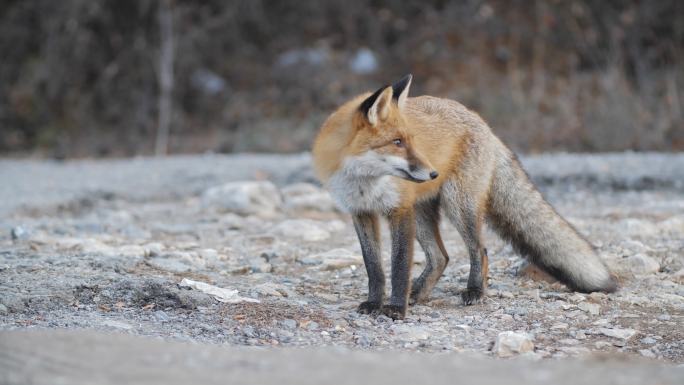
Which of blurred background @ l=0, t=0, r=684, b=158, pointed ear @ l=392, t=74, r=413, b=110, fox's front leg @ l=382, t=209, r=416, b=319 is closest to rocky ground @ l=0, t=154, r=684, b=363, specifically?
fox's front leg @ l=382, t=209, r=416, b=319

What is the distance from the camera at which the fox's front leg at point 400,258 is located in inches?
193

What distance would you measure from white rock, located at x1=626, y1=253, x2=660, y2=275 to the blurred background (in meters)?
8.43

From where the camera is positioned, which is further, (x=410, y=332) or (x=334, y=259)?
(x=334, y=259)

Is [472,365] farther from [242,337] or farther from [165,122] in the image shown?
[165,122]

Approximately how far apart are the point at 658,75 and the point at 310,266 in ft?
35.8

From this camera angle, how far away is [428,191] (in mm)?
5266

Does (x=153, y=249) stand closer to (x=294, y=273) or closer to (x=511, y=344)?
(x=294, y=273)

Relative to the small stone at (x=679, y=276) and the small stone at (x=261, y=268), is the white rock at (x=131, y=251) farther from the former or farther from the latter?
the small stone at (x=679, y=276)

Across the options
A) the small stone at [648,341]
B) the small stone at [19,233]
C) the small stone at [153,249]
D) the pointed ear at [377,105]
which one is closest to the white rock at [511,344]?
the small stone at [648,341]

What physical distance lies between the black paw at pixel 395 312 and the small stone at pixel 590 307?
3.71 feet

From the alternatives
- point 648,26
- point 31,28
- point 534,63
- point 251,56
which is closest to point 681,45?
point 648,26

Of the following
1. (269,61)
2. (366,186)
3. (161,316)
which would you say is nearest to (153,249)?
(161,316)

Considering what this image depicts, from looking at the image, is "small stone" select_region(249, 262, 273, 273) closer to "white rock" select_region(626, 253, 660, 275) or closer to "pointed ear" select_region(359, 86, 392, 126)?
"pointed ear" select_region(359, 86, 392, 126)

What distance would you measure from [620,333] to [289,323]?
188 centimetres
